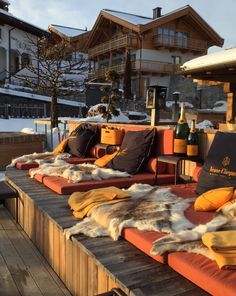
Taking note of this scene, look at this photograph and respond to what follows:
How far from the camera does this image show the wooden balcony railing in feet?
82.4

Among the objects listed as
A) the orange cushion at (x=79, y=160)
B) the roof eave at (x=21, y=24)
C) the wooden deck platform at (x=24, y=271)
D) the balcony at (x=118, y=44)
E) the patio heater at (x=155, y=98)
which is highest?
the roof eave at (x=21, y=24)

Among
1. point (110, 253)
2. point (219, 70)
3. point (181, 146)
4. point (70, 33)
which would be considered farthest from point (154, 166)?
point (70, 33)

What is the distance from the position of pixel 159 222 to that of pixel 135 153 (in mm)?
2017

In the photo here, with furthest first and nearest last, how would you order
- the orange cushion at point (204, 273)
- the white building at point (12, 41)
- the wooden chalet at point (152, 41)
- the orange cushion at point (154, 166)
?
the wooden chalet at point (152, 41) → the white building at point (12, 41) → the orange cushion at point (154, 166) → the orange cushion at point (204, 273)

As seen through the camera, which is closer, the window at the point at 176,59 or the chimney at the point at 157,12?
the chimney at the point at 157,12

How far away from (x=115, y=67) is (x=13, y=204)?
2254 centimetres

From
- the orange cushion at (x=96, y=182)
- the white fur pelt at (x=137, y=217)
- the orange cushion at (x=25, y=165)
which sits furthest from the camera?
the orange cushion at (x=25, y=165)

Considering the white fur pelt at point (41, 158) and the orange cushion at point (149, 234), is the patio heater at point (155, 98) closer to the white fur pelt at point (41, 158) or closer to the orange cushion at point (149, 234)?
the white fur pelt at point (41, 158)

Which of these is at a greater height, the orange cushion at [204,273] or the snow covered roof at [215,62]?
the snow covered roof at [215,62]

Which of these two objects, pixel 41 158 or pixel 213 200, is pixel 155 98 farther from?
pixel 213 200

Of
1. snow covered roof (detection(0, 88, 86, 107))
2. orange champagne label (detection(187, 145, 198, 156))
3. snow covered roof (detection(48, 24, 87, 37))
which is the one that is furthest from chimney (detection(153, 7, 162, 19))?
orange champagne label (detection(187, 145, 198, 156))

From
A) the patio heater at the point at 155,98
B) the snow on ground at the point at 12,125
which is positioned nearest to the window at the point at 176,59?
the snow on ground at the point at 12,125

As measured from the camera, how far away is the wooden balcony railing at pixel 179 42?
82.4 feet

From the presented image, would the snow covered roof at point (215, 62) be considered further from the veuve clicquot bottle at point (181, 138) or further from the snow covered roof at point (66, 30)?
the snow covered roof at point (66, 30)
